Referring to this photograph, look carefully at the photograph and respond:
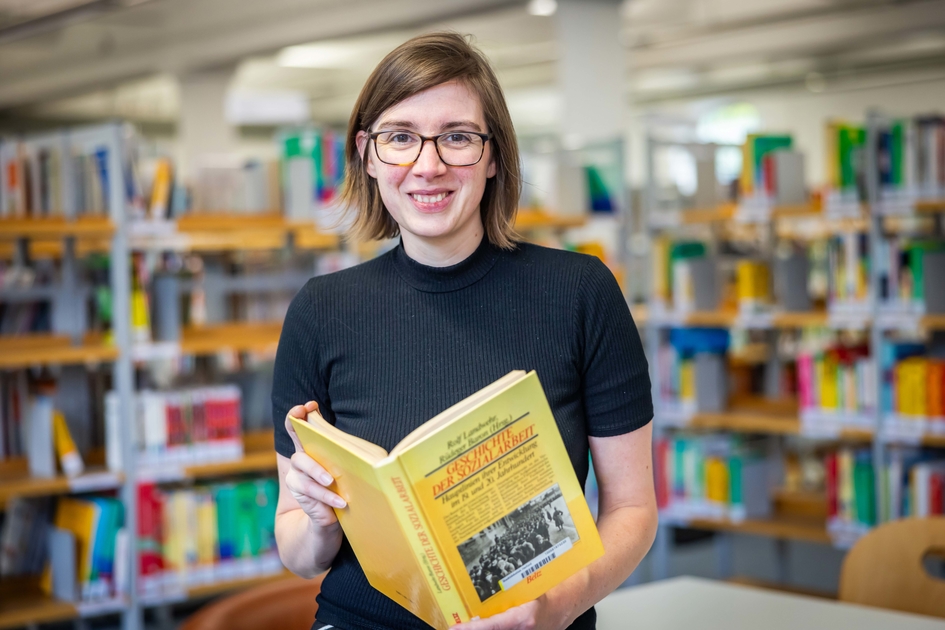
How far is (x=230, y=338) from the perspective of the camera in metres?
3.91

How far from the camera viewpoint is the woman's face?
4.25ft

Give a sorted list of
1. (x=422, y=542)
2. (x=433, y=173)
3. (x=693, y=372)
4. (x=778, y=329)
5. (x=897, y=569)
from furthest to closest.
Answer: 1. (x=778, y=329)
2. (x=693, y=372)
3. (x=897, y=569)
4. (x=433, y=173)
5. (x=422, y=542)

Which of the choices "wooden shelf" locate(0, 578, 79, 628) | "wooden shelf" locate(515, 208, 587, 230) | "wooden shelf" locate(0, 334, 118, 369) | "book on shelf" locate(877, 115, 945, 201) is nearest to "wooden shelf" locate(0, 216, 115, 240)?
"wooden shelf" locate(0, 334, 118, 369)

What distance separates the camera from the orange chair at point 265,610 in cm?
171

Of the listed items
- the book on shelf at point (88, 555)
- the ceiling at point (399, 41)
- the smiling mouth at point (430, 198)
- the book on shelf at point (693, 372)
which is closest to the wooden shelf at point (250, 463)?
the book on shelf at point (88, 555)

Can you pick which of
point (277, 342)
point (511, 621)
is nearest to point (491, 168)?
point (511, 621)

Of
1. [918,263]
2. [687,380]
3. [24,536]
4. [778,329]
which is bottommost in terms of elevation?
[24,536]

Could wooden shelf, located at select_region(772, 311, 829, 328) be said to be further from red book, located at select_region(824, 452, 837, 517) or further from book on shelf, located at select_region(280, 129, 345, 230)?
book on shelf, located at select_region(280, 129, 345, 230)

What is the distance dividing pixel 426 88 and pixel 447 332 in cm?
34

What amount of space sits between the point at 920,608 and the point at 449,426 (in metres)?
1.40

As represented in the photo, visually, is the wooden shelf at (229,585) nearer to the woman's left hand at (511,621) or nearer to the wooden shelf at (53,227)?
the wooden shelf at (53,227)

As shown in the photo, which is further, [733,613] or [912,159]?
[912,159]

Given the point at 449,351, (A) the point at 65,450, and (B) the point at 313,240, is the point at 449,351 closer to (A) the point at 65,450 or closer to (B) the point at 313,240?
(A) the point at 65,450

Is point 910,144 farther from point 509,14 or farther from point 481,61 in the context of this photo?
point 509,14
